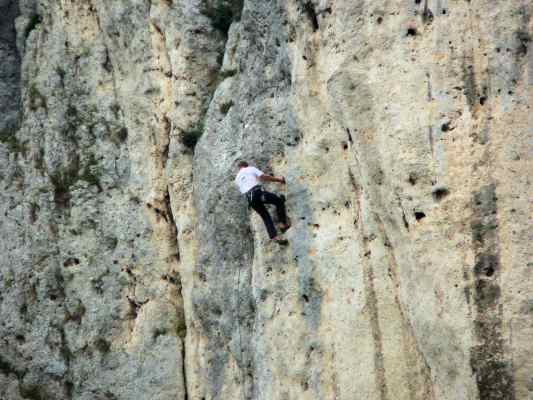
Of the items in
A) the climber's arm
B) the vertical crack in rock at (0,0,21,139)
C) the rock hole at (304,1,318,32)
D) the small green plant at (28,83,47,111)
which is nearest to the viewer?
the rock hole at (304,1,318,32)

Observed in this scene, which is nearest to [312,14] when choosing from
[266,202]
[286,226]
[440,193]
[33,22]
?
[266,202]

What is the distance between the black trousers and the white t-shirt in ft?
0.38

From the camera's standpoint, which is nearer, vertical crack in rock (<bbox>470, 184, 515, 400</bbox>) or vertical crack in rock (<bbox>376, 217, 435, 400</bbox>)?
vertical crack in rock (<bbox>470, 184, 515, 400</bbox>)

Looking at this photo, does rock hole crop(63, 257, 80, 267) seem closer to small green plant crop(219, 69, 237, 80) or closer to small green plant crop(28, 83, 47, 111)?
small green plant crop(28, 83, 47, 111)

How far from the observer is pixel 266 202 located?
625 inches

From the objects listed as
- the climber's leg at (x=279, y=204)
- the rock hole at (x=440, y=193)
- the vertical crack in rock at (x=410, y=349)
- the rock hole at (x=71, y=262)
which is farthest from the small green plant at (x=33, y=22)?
the rock hole at (x=440, y=193)

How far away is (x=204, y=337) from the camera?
18.7m

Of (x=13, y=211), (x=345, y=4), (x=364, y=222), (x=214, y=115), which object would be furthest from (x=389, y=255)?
(x=13, y=211)

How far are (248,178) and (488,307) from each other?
536 centimetres

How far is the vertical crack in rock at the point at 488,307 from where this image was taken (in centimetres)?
1205

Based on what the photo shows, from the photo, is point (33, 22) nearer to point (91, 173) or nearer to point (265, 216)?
point (91, 173)

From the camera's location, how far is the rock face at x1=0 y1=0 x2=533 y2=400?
12414 mm

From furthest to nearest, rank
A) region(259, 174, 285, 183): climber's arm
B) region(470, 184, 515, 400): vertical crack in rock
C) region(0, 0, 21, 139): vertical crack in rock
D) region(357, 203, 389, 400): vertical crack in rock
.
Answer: region(0, 0, 21, 139): vertical crack in rock, region(259, 174, 285, 183): climber's arm, region(357, 203, 389, 400): vertical crack in rock, region(470, 184, 515, 400): vertical crack in rock

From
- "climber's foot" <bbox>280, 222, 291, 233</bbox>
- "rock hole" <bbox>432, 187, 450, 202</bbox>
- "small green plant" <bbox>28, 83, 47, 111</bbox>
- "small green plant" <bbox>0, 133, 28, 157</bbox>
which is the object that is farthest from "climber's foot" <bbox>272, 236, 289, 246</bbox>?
"small green plant" <bbox>0, 133, 28, 157</bbox>
